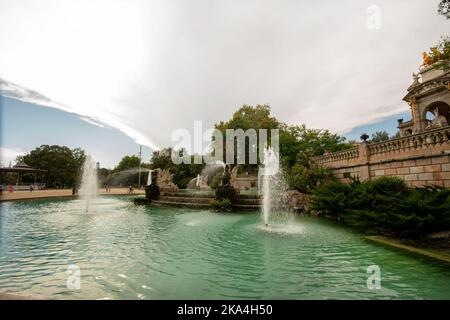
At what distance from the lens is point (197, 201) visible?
54.2 feet

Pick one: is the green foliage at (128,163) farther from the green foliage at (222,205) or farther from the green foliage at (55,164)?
the green foliage at (222,205)

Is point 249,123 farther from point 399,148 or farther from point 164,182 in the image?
point 399,148

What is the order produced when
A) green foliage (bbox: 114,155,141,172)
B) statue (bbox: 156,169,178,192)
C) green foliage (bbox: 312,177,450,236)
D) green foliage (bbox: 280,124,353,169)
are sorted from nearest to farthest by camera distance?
green foliage (bbox: 312,177,450,236) → statue (bbox: 156,169,178,192) → green foliage (bbox: 280,124,353,169) → green foliage (bbox: 114,155,141,172)

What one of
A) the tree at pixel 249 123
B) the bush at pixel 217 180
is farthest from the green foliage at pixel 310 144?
the bush at pixel 217 180

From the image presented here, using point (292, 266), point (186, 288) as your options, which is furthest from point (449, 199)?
point (186, 288)

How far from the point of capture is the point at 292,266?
4664 millimetres

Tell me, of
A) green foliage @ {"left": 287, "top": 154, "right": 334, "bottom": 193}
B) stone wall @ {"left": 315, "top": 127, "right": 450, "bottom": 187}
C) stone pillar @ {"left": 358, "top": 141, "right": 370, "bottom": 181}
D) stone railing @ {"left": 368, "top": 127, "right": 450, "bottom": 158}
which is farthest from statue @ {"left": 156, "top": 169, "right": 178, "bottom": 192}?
stone railing @ {"left": 368, "top": 127, "right": 450, "bottom": 158}

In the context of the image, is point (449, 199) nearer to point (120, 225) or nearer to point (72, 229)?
point (120, 225)

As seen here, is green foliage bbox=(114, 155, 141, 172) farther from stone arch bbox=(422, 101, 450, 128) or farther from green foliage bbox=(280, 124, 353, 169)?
stone arch bbox=(422, 101, 450, 128)

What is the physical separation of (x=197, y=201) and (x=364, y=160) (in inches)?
464

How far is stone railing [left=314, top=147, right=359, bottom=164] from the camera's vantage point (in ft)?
44.8

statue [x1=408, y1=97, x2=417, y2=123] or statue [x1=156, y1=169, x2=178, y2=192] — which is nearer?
statue [x1=156, y1=169, x2=178, y2=192]

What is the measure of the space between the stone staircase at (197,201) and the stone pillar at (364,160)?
268 inches
